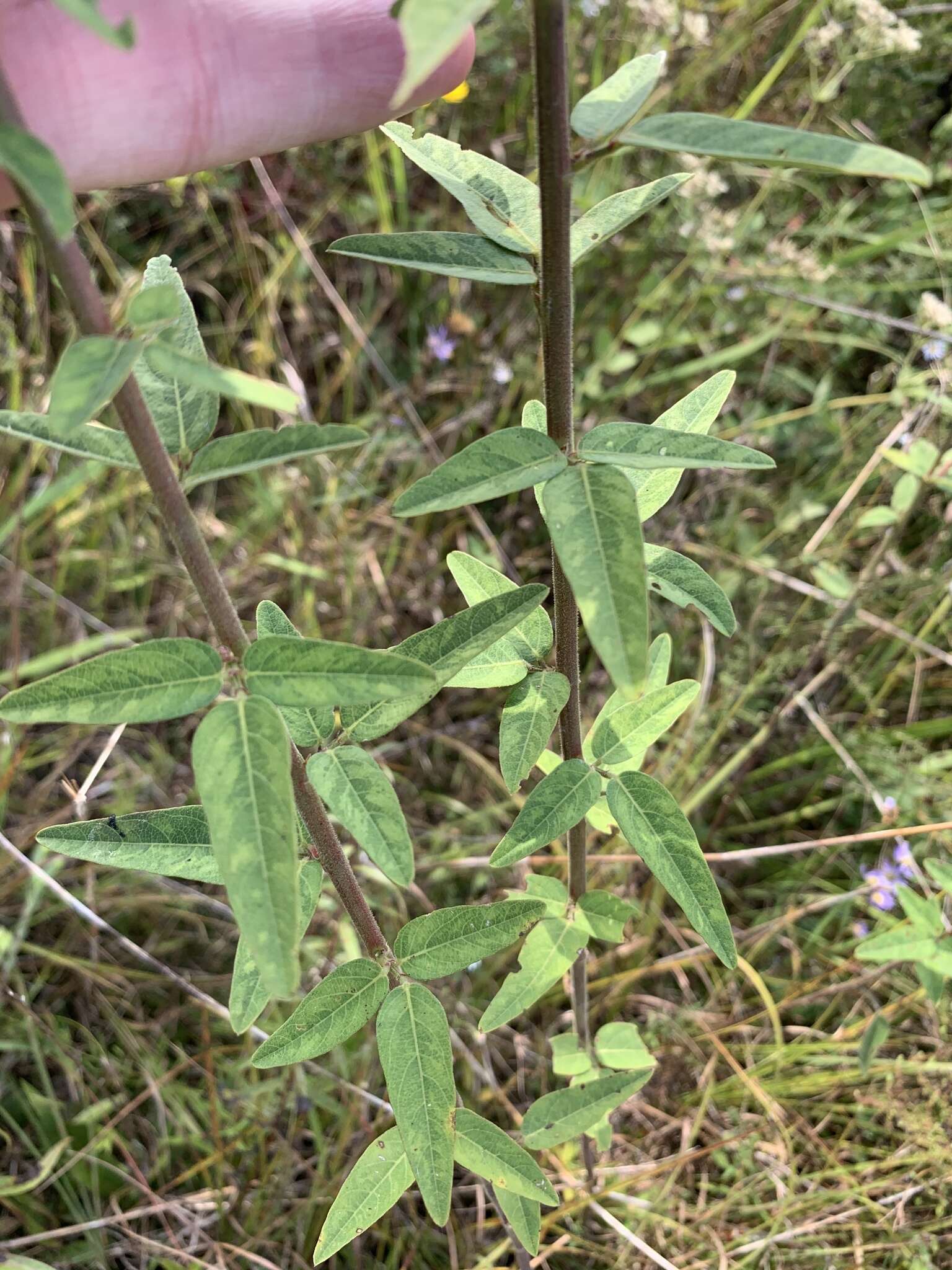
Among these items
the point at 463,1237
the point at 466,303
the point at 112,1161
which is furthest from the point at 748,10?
the point at 112,1161

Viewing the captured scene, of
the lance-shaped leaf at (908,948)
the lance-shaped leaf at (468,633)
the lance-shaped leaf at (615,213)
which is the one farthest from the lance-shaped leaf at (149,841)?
the lance-shaped leaf at (908,948)

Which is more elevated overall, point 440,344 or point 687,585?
point 687,585

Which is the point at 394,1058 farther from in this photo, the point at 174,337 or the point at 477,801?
the point at 477,801

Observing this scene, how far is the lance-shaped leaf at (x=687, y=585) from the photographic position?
1.05 m

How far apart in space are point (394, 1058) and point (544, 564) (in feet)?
6.30

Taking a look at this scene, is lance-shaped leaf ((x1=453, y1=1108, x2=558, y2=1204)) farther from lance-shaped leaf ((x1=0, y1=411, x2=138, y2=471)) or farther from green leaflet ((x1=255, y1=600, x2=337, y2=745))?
lance-shaped leaf ((x1=0, y1=411, x2=138, y2=471))

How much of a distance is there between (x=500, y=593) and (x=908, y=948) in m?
1.08

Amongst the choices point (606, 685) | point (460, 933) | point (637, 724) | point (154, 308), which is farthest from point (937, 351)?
point (154, 308)

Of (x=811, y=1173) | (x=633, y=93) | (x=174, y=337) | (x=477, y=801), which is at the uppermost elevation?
(x=633, y=93)

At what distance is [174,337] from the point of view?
2.57ft

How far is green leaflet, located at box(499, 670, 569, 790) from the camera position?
1.08m

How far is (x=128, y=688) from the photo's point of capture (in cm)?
84

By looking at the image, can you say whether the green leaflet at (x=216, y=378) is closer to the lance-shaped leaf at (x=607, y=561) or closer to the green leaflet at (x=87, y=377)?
the green leaflet at (x=87, y=377)

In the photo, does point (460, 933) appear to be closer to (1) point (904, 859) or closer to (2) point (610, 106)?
(2) point (610, 106)
